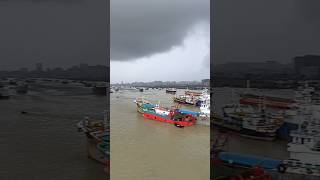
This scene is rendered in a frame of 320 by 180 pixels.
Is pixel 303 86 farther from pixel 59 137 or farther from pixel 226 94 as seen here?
pixel 59 137

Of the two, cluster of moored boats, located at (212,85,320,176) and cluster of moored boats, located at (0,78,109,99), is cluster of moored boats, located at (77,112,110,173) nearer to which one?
cluster of moored boats, located at (0,78,109,99)

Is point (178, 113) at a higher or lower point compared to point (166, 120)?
higher

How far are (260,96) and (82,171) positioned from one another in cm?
159

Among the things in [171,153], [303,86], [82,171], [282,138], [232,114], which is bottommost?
[171,153]

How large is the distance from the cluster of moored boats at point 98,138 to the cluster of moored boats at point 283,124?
0.90 metres

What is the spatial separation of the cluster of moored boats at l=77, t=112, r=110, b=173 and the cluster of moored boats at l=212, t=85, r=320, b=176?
90 cm

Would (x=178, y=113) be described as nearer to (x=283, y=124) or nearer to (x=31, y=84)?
(x=283, y=124)

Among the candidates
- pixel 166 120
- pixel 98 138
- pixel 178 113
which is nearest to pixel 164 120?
pixel 166 120

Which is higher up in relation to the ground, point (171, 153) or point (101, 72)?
point (101, 72)

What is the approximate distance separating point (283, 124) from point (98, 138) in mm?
1544

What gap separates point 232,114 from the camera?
3227 millimetres

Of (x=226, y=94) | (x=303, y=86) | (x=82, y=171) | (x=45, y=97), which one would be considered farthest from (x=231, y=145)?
(x=45, y=97)

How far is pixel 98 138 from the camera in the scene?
9.57ft

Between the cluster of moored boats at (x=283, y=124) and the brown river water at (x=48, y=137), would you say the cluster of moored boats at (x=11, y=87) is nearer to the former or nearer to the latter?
the brown river water at (x=48, y=137)
